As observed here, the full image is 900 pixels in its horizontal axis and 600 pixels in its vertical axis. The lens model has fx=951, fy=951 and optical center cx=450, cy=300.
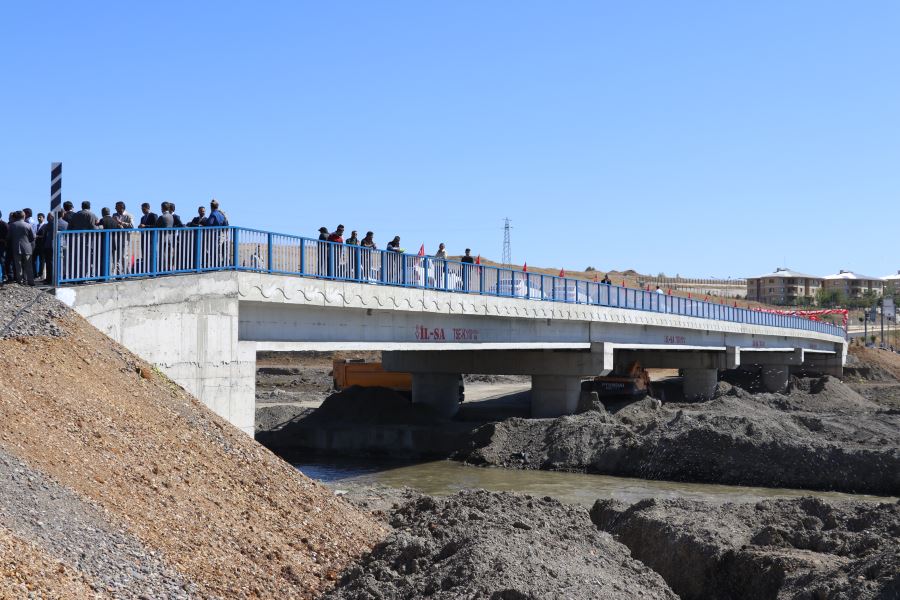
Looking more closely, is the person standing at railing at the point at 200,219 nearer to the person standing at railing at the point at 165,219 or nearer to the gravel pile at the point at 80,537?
the person standing at railing at the point at 165,219

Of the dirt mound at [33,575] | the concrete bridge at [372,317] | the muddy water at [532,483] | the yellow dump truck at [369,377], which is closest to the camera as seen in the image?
the dirt mound at [33,575]

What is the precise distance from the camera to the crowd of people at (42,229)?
14.3 m

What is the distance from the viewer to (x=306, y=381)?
58.2m

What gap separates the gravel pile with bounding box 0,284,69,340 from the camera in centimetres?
1225

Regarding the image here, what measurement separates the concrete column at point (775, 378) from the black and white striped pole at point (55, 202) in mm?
52900

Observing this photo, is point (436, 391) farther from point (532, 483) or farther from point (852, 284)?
point (852, 284)

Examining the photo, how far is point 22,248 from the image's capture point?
46.9 ft

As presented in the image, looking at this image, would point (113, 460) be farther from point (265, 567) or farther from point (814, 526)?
point (814, 526)

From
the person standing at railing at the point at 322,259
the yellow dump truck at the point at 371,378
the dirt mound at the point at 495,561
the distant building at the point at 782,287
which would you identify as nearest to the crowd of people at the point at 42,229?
the person standing at railing at the point at 322,259

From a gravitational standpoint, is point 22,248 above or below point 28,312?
above

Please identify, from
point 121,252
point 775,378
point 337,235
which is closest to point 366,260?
point 337,235

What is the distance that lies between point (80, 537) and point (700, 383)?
44755 millimetres

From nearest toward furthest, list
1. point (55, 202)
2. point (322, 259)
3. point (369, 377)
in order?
1. point (55, 202)
2. point (322, 259)
3. point (369, 377)

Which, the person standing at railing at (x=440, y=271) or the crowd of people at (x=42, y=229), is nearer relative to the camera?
the crowd of people at (x=42, y=229)
